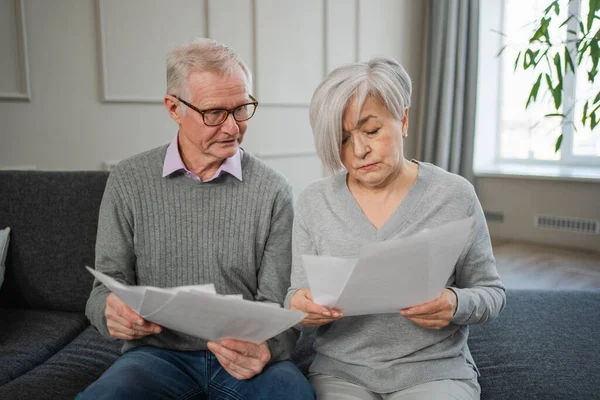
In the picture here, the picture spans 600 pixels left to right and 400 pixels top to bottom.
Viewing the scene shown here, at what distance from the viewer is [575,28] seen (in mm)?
4273

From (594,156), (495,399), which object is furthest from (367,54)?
(495,399)

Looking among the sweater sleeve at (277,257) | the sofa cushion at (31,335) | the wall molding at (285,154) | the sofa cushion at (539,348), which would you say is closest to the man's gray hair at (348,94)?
the sweater sleeve at (277,257)

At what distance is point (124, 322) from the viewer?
1134 millimetres

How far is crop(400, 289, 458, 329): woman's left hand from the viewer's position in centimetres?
103

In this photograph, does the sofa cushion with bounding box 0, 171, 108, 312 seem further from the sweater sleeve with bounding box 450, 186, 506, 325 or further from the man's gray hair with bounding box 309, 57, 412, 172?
the sweater sleeve with bounding box 450, 186, 506, 325

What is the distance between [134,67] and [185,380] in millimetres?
2581

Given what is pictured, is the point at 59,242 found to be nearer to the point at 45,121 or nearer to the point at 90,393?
the point at 90,393

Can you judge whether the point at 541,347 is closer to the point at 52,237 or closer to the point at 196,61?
the point at 196,61

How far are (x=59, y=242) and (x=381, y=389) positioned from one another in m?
1.18

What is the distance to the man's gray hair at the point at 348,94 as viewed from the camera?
1180 mm

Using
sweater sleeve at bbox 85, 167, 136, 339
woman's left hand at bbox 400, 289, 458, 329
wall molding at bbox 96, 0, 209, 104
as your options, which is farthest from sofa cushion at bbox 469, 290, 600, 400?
wall molding at bbox 96, 0, 209, 104

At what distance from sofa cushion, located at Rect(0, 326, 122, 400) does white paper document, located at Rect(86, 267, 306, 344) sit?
19.9 inches

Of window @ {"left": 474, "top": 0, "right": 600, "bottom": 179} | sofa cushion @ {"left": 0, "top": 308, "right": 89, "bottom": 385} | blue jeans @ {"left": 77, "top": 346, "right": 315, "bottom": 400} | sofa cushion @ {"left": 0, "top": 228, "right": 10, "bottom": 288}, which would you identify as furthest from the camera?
window @ {"left": 474, "top": 0, "right": 600, "bottom": 179}

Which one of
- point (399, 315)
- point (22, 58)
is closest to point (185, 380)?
A: point (399, 315)
